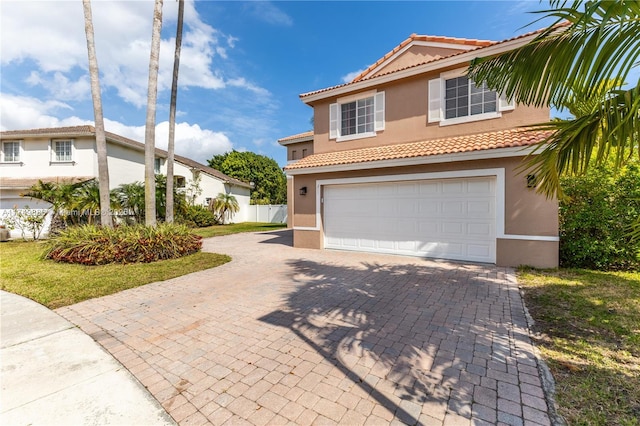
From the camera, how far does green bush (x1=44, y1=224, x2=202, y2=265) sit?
8672mm

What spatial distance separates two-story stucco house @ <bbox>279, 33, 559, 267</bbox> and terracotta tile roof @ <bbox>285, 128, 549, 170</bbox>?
4 cm

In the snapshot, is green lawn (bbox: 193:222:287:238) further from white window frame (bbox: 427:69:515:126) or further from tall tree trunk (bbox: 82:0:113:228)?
white window frame (bbox: 427:69:515:126)

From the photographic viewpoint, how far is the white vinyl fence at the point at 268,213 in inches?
1107

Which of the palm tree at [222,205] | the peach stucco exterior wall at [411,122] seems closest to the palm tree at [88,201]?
the palm tree at [222,205]

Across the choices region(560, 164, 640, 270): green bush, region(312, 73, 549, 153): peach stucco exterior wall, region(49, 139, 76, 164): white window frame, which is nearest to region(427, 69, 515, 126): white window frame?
region(312, 73, 549, 153): peach stucco exterior wall

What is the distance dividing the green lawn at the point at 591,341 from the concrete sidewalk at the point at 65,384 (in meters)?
3.89

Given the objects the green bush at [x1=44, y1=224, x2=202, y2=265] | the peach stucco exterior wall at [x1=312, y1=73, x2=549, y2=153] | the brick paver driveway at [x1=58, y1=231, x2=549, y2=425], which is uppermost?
the peach stucco exterior wall at [x1=312, y1=73, x2=549, y2=153]

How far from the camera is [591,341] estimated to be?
3.72 metres

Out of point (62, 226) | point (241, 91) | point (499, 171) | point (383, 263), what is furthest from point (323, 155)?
point (62, 226)

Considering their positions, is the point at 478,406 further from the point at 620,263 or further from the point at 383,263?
the point at 620,263

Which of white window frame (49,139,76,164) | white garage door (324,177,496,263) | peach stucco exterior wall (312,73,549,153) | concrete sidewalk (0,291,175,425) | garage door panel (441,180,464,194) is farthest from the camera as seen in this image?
white window frame (49,139,76,164)

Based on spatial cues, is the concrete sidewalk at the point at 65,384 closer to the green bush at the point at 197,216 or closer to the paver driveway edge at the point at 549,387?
the paver driveway edge at the point at 549,387

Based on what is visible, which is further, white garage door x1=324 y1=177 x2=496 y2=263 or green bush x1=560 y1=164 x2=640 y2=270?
white garage door x1=324 y1=177 x2=496 y2=263

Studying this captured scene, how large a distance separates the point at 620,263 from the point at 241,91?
72.1 feet
